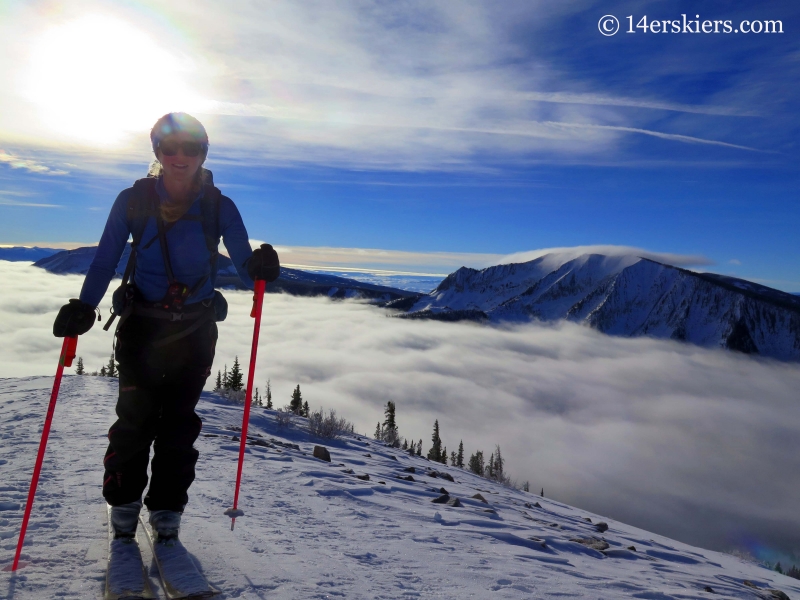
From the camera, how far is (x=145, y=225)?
3523 millimetres

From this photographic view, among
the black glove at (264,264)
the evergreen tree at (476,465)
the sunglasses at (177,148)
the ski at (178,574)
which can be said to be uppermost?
the sunglasses at (177,148)

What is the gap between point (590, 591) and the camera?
3.89 meters

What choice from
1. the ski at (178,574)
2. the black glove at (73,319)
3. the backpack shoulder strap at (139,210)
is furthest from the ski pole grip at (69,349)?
the ski at (178,574)

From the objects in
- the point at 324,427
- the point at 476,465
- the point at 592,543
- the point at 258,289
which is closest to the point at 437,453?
the point at 476,465

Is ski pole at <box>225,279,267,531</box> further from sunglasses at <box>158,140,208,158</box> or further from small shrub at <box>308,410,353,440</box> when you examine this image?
small shrub at <box>308,410,353,440</box>

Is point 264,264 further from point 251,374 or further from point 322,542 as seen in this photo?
point 322,542

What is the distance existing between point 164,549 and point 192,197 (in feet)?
8.06

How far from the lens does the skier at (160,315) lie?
3506 mm

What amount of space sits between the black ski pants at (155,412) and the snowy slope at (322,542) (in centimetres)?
44

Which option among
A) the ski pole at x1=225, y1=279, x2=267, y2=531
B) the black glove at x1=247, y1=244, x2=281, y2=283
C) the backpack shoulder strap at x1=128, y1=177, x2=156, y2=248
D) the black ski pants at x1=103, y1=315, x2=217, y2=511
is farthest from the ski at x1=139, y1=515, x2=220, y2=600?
the backpack shoulder strap at x1=128, y1=177, x2=156, y2=248

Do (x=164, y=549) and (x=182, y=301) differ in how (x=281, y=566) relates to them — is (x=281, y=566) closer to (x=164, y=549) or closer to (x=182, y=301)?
(x=164, y=549)

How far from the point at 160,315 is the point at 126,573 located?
1.62 metres

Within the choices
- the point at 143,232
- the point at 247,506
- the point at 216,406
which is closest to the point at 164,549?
the point at 247,506

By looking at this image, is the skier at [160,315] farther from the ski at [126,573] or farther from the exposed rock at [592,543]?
the exposed rock at [592,543]
